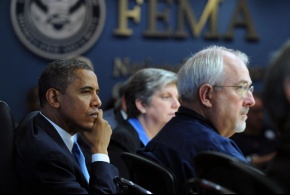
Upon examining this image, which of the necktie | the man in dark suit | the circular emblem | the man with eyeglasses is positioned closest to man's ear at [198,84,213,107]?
the man with eyeglasses

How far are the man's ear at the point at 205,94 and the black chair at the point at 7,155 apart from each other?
0.73 m

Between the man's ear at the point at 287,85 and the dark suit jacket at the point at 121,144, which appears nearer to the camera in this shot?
the man's ear at the point at 287,85

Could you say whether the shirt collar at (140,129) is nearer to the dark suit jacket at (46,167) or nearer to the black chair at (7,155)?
the dark suit jacket at (46,167)

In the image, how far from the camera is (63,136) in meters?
2.56

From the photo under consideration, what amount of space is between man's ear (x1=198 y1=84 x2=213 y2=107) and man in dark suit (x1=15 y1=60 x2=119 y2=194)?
1.40 feet

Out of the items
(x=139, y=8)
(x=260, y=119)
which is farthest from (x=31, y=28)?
(x=260, y=119)

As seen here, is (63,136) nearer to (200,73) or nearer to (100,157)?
(100,157)

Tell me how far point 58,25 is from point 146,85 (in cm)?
257

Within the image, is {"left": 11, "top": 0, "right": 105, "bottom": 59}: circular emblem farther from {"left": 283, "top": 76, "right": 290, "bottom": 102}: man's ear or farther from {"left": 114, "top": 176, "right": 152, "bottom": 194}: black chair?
{"left": 283, "top": 76, "right": 290, "bottom": 102}: man's ear

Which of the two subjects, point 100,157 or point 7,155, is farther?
point 100,157

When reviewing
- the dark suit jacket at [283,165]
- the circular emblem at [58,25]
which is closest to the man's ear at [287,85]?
the dark suit jacket at [283,165]

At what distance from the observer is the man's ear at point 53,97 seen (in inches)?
102

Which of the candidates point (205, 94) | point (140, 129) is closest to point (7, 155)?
point (205, 94)

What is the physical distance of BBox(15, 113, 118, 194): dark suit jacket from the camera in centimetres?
223
